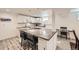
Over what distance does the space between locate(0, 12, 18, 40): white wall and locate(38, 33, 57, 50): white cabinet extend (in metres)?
0.50

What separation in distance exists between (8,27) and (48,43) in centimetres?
80

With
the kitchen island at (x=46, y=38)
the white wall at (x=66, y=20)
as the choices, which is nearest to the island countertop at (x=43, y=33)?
the kitchen island at (x=46, y=38)

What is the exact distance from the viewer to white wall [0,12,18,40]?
196cm

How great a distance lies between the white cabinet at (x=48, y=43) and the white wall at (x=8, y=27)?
497 millimetres

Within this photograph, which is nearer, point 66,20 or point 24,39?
point 66,20

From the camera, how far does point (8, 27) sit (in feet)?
6.46

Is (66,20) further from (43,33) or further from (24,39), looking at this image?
(24,39)

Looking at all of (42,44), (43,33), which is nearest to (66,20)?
(43,33)

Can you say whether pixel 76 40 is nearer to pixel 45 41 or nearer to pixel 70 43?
pixel 70 43

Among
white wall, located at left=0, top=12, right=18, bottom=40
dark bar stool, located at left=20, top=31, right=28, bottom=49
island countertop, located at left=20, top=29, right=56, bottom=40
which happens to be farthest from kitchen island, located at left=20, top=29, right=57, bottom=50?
white wall, located at left=0, top=12, right=18, bottom=40

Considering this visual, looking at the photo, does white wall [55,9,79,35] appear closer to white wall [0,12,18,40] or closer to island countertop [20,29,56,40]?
island countertop [20,29,56,40]
